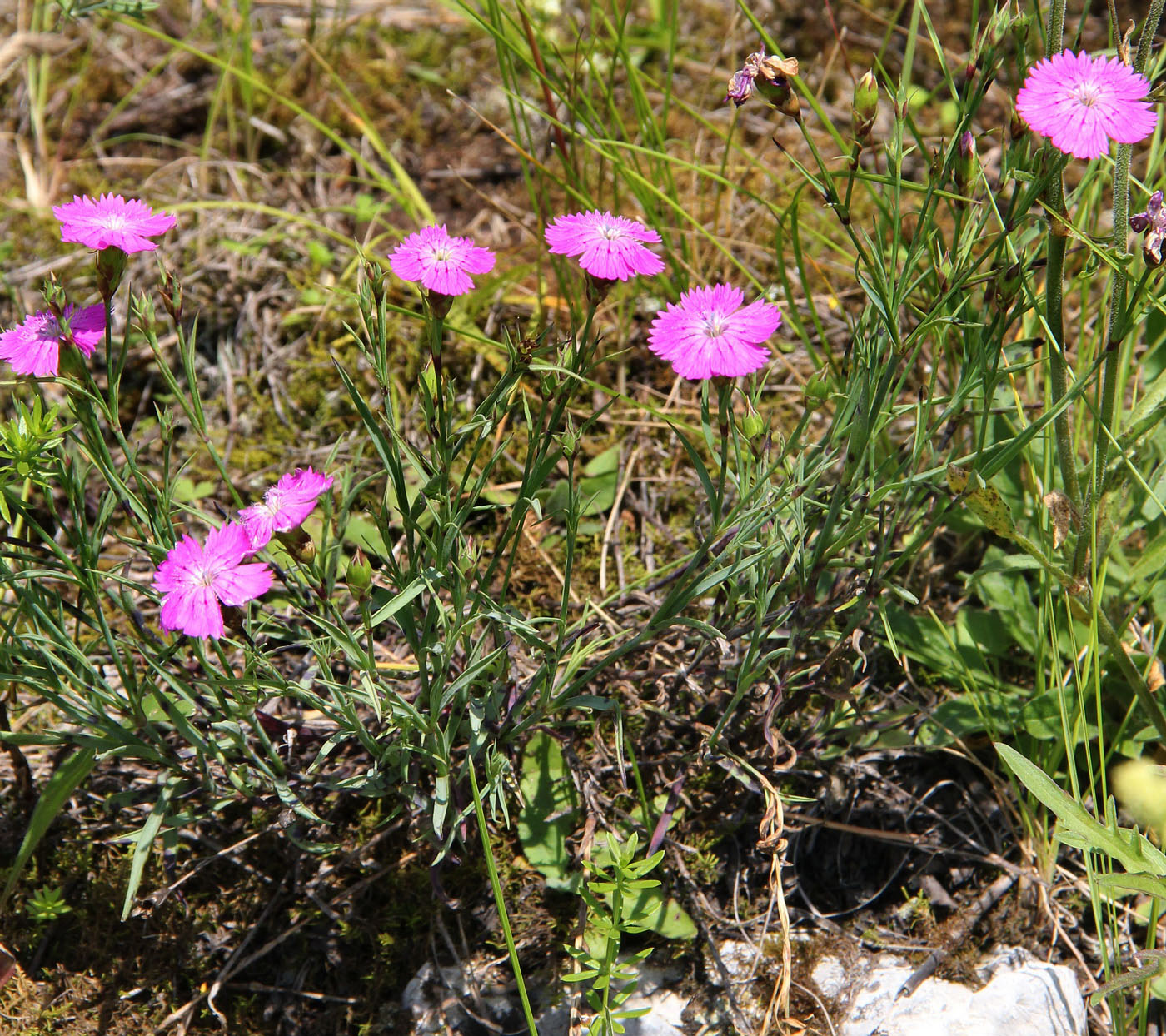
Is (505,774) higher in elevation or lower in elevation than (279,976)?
higher

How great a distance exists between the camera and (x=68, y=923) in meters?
1.67

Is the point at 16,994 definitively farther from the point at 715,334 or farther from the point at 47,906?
the point at 715,334

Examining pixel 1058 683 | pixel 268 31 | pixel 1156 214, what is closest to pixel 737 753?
pixel 1058 683

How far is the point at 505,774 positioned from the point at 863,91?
1.09 meters

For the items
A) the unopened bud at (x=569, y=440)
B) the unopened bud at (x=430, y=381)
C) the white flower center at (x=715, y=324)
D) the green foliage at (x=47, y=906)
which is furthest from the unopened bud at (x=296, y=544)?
the green foliage at (x=47, y=906)

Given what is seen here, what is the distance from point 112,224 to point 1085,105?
3.85 feet

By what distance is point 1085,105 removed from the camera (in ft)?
3.70

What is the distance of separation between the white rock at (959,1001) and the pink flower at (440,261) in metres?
1.19

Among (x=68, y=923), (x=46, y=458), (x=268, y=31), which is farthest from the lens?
(x=268, y=31)

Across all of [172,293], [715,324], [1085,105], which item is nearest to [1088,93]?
[1085,105]

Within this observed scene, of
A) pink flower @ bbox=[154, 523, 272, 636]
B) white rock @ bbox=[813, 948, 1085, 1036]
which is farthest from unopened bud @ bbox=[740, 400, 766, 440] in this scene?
white rock @ bbox=[813, 948, 1085, 1036]

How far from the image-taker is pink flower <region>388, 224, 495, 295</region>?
3.91ft

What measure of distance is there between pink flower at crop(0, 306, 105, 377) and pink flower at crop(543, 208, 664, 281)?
59 cm

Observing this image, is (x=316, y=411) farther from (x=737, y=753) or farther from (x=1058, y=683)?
(x=1058, y=683)
